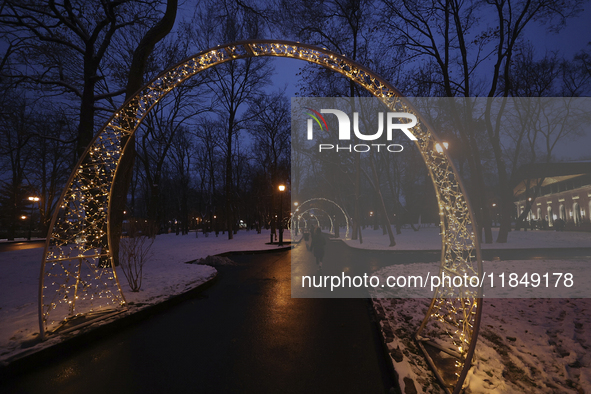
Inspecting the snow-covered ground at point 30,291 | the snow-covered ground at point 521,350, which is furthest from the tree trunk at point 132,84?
the snow-covered ground at point 521,350

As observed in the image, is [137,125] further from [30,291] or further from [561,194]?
[561,194]

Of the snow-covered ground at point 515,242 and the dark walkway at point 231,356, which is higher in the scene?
the snow-covered ground at point 515,242

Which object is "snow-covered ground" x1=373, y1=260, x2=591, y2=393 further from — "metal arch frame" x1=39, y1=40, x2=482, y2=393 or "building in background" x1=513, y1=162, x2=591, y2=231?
"building in background" x1=513, y1=162, x2=591, y2=231

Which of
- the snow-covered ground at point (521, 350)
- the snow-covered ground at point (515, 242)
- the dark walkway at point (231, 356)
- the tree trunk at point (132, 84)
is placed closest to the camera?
the snow-covered ground at point (521, 350)

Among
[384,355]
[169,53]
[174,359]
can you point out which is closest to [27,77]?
[169,53]

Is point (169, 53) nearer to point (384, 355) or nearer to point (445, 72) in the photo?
point (445, 72)

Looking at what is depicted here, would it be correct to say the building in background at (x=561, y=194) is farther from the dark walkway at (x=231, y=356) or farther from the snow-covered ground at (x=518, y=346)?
the dark walkway at (x=231, y=356)

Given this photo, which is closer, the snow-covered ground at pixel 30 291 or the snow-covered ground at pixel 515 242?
the snow-covered ground at pixel 30 291

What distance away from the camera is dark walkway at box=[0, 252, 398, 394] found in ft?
12.3

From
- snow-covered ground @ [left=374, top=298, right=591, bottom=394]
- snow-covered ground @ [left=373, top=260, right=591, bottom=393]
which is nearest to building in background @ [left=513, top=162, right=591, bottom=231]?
snow-covered ground @ [left=373, top=260, right=591, bottom=393]

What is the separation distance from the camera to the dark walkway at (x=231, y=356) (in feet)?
12.3

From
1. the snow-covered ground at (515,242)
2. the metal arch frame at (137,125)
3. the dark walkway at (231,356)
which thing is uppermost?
the metal arch frame at (137,125)

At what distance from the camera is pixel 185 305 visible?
7.49 meters

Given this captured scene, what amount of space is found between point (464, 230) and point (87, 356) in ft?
18.4
